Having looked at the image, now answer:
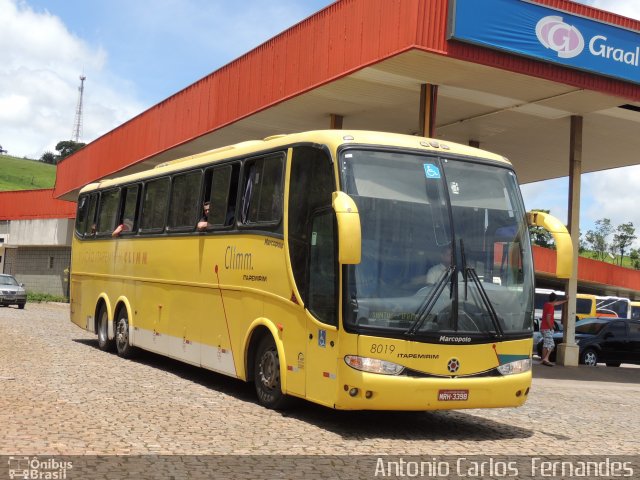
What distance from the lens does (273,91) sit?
20016mm

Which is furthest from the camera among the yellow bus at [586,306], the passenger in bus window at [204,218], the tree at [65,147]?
the tree at [65,147]

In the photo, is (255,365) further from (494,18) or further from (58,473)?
(494,18)

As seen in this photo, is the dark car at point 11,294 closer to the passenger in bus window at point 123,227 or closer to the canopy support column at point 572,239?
the passenger in bus window at point 123,227

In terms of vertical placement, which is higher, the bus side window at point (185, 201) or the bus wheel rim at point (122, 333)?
the bus side window at point (185, 201)

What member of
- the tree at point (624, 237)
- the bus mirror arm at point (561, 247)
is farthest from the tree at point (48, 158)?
the bus mirror arm at point (561, 247)

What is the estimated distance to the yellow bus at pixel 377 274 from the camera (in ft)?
28.8

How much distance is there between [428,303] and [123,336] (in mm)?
8770

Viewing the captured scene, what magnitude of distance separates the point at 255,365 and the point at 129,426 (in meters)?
2.57

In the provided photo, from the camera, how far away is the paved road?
8047 millimetres

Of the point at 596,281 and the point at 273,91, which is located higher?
the point at 273,91

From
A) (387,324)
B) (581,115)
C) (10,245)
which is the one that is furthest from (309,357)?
(10,245)

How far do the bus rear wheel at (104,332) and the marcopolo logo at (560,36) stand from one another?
10261mm

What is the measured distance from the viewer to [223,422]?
9.38 metres

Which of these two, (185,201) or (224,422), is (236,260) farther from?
(224,422)
